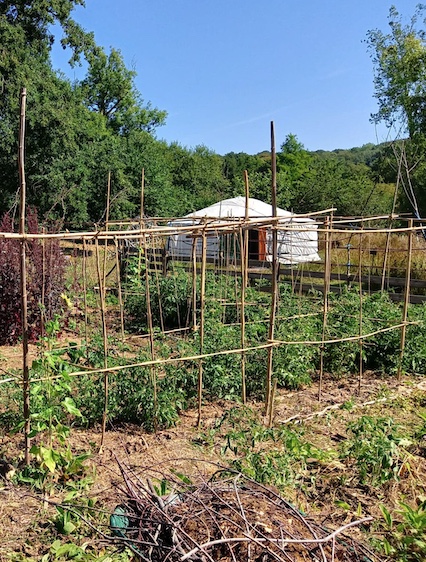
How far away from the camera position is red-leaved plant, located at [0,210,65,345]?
6535 mm

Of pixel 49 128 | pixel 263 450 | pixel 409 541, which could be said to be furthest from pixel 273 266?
pixel 49 128

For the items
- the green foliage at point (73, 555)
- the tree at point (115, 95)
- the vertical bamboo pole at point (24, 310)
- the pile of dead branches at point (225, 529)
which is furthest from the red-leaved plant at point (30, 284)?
the tree at point (115, 95)

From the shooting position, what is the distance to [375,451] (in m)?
3.33

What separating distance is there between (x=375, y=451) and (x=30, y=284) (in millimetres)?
4914

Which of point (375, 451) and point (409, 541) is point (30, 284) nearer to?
point (375, 451)

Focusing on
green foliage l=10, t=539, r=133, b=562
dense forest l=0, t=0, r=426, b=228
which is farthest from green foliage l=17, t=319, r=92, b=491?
dense forest l=0, t=0, r=426, b=228

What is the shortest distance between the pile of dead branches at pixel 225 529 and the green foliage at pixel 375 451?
0.82 metres

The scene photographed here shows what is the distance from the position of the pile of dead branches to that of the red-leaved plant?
433cm

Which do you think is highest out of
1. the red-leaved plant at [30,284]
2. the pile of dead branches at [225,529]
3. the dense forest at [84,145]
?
the dense forest at [84,145]

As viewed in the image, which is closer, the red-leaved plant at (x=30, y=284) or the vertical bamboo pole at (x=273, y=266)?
the vertical bamboo pole at (x=273, y=266)

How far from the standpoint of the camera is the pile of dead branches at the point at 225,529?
214 centimetres

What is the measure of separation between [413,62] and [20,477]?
59.5 feet

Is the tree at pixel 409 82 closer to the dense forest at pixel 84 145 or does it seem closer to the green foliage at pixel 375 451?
the dense forest at pixel 84 145

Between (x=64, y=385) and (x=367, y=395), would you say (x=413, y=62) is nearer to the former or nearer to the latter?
(x=367, y=395)
